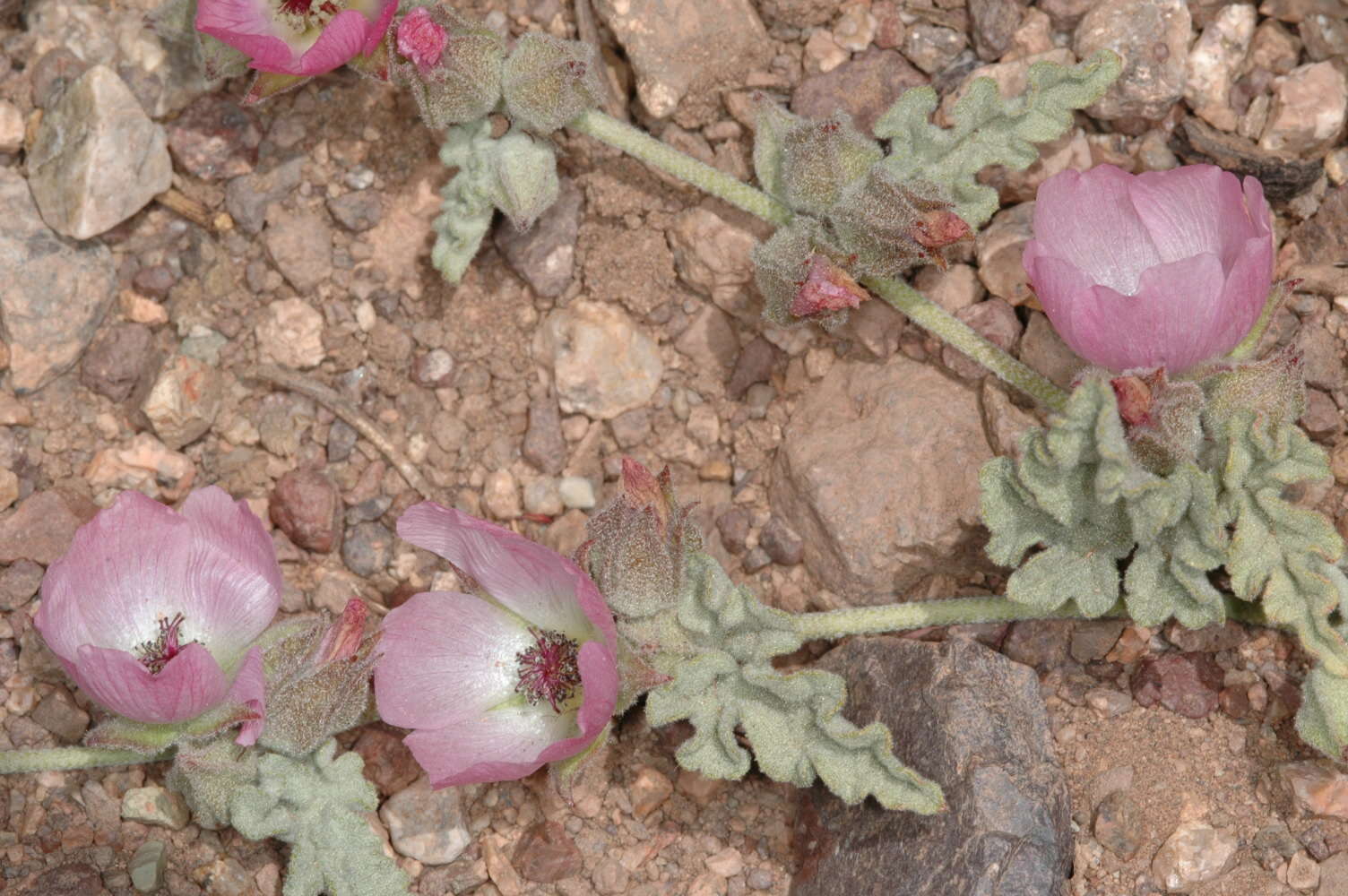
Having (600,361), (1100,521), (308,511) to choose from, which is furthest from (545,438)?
(1100,521)

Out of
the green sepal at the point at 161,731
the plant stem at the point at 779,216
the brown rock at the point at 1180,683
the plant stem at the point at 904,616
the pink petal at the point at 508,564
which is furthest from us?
the plant stem at the point at 779,216

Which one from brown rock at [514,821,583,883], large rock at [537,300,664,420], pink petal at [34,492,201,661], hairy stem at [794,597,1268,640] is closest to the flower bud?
large rock at [537,300,664,420]

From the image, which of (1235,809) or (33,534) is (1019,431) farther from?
(33,534)

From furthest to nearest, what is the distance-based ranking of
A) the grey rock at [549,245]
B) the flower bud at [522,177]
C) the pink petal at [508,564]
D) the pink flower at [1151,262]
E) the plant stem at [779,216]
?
the grey rock at [549,245]
the flower bud at [522,177]
the plant stem at [779,216]
the pink petal at [508,564]
the pink flower at [1151,262]

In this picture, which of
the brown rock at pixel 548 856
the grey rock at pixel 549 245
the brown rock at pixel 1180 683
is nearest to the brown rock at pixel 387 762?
the brown rock at pixel 548 856

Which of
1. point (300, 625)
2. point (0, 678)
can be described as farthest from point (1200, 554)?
point (0, 678)

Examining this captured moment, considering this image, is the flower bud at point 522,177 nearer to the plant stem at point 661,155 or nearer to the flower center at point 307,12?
the plant stem at point 661,155

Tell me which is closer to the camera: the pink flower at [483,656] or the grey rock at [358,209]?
the pink flower at [483,656]
